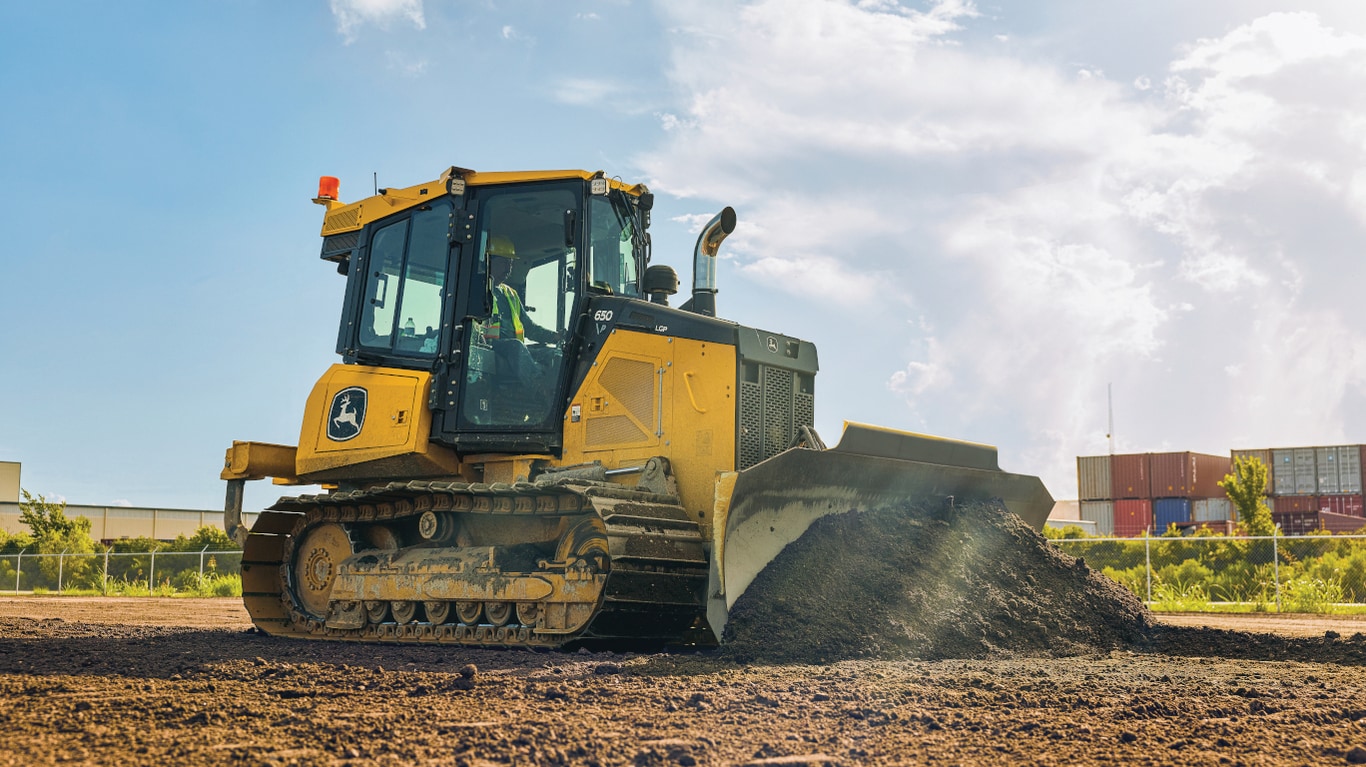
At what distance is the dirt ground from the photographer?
4500mm

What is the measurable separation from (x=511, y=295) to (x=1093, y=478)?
42136mm

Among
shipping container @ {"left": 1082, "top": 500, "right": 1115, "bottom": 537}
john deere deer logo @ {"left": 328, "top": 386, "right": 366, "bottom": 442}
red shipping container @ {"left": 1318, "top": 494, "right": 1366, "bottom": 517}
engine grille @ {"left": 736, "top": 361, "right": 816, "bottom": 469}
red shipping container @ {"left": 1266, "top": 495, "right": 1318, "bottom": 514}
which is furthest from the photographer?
shipping container @ {"left": 1082, "top": 500, "right": 1115, "bottom": 537}

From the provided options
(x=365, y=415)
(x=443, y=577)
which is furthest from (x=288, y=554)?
(x=443, y=577)

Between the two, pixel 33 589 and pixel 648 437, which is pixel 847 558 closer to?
pixel 648 437

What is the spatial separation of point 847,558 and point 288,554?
5801mm

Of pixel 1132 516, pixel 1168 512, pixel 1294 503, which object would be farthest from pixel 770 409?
pixel 1132 516

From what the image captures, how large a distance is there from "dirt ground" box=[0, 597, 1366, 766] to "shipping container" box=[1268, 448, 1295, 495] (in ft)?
129

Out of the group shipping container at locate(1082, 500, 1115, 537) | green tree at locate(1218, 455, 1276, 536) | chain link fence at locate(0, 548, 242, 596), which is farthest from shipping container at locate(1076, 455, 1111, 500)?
chain link fence at locate(0, 548, 242, 596)

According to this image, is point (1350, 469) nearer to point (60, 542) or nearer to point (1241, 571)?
point (1241, 571)

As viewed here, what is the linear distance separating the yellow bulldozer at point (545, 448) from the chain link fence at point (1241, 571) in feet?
36.1

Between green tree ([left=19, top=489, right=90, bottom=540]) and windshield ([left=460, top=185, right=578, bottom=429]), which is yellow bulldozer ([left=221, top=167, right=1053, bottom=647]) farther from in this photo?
green tree ([left=19, top=489, right=90, bottom=540])

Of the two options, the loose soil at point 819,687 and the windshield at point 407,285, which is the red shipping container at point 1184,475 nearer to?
the loose soil at point 819,687

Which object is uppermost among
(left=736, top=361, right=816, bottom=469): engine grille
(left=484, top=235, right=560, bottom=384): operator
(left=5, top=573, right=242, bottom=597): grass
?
(left=484, top=235, right=560, bottom=384): operator

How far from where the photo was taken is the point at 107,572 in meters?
30.0
